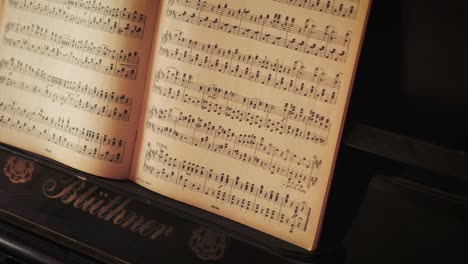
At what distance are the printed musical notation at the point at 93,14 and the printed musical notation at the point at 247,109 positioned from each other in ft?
→ 0.36

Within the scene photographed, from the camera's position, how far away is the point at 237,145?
999mm

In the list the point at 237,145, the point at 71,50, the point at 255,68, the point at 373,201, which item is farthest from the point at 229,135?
the point at 71,50

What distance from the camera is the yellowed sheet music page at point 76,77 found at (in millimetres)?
1053

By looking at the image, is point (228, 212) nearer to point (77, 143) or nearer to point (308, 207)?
point (308, 207)

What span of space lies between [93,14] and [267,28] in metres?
0.38

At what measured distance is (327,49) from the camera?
0.91 meters

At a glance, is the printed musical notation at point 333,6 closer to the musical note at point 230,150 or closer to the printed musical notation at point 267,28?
the printed musical notation at point 267,28

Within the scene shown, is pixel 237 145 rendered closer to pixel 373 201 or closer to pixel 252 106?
pixel 252 106

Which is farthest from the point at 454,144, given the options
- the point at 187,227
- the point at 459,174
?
the point at 187,227

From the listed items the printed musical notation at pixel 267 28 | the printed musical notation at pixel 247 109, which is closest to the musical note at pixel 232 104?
the printed musical notation at pixel 247 109

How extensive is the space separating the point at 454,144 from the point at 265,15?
0.41 meters

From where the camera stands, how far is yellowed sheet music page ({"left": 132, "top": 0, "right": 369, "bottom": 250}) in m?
0.92

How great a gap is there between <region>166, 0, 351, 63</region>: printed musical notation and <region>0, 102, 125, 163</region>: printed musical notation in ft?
1.00

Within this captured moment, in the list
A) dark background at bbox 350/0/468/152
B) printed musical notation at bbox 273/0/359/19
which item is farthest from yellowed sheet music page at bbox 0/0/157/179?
dark background at bbox 350/0/468/152
